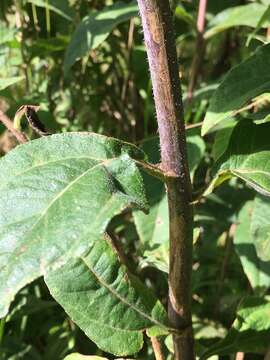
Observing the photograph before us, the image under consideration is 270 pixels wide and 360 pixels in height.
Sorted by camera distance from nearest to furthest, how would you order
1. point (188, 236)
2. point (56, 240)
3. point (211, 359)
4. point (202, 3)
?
point (56, 240), point (188, 236), point (211, 359), point (202, 3)

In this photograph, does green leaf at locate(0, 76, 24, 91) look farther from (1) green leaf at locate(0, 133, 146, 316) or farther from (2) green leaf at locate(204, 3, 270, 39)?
(2) green leaf at locate(204, 3, 270, 39)

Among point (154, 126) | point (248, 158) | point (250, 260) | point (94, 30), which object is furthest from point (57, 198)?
point (154, 126)

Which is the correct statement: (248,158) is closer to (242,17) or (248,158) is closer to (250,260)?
(250,260)

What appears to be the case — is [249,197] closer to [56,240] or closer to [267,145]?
[267,145]

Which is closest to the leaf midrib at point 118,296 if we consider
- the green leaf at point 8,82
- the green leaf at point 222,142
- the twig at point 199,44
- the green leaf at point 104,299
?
the green leaf at point 104,299

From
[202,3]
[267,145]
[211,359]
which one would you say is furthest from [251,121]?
[202,3]

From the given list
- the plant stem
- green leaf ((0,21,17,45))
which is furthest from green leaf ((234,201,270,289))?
green leaf ((0,21,17,45))
